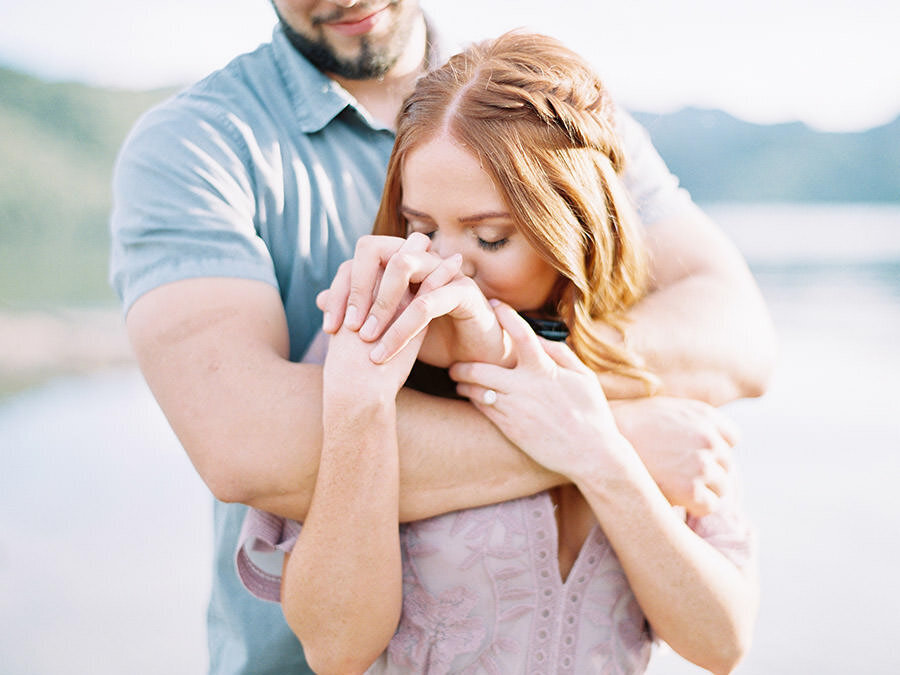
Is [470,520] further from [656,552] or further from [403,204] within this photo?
[403,204]

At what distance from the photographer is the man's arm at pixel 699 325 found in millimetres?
1562

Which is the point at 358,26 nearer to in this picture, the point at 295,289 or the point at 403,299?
the point at 295,289

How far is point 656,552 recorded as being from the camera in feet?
4.35

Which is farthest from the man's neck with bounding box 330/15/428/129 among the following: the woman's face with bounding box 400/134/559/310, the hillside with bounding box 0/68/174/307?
the hillside with bounding box 0/68/174/307

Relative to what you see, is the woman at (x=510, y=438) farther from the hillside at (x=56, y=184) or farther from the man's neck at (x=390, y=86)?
the hillside at (x=56, y=184)

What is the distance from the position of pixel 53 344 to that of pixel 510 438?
166 inches

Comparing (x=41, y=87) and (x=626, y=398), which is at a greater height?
(x=626, y=398)

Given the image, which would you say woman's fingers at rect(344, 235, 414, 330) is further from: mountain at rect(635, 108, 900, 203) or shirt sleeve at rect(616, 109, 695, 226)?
mountain at rect(635, 108, 900, 203)

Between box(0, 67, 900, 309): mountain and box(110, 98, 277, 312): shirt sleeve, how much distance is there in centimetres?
428

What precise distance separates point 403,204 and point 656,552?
69cm

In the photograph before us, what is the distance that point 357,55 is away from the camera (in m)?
1.84

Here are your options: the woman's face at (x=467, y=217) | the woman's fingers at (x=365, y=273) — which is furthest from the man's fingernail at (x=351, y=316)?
the woman's face at (x=467, y=217)

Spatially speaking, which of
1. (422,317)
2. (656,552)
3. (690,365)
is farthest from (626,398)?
(422,317)

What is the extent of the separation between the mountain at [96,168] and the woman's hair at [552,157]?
167 inches
